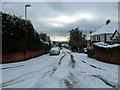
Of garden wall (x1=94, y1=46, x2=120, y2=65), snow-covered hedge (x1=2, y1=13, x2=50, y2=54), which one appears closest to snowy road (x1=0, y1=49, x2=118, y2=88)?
garden wall (x1=94, y1=46, x2=120, y2=65)

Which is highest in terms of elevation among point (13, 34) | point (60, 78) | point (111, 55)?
point (13, 34)

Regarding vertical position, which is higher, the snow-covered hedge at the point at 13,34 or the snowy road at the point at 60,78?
the snow-covered hedge at the point at 13,34

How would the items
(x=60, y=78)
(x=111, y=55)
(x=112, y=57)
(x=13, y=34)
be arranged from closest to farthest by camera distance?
(x=60, y=78)
(x=112, y=57)
(x=111, y=55)
(x=13, y=34)

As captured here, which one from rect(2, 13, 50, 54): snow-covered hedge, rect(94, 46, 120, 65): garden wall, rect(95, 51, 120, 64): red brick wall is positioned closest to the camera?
rect(95, 51, 120, 64): red brick wall

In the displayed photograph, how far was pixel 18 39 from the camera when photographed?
26.2 m

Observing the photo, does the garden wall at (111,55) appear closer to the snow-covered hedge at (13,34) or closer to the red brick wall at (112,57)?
the red brick wall at (112,57)

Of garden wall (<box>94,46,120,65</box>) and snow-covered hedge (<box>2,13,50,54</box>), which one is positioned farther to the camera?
snow-covered hedge (<box>2,13,50,54</box>)

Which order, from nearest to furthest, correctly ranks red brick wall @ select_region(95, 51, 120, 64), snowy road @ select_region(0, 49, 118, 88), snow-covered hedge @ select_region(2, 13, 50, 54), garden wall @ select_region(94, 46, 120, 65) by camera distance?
1. snowy road @ select_region(0, 49, 118, 88)
2. red brick wall @ select_region(95, 51, 120, 64)
3. garden wall @ select_region(94, 46, 120, 65)
4. snow-covered hedge @ select_region(2, 13, 50, 54)

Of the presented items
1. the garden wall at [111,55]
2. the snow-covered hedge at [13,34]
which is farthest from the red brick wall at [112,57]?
the snow-covered hedge at [13,34]

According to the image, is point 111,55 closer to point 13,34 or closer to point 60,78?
point 13,34

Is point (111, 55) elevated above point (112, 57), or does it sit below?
above

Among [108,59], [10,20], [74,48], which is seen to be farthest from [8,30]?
[74,48]

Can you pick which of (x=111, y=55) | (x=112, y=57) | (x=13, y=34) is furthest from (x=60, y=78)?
(x=13, y=34)

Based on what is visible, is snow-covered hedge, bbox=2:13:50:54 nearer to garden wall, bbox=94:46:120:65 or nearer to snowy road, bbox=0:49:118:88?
snowy road, bbox=0:49:118:88
